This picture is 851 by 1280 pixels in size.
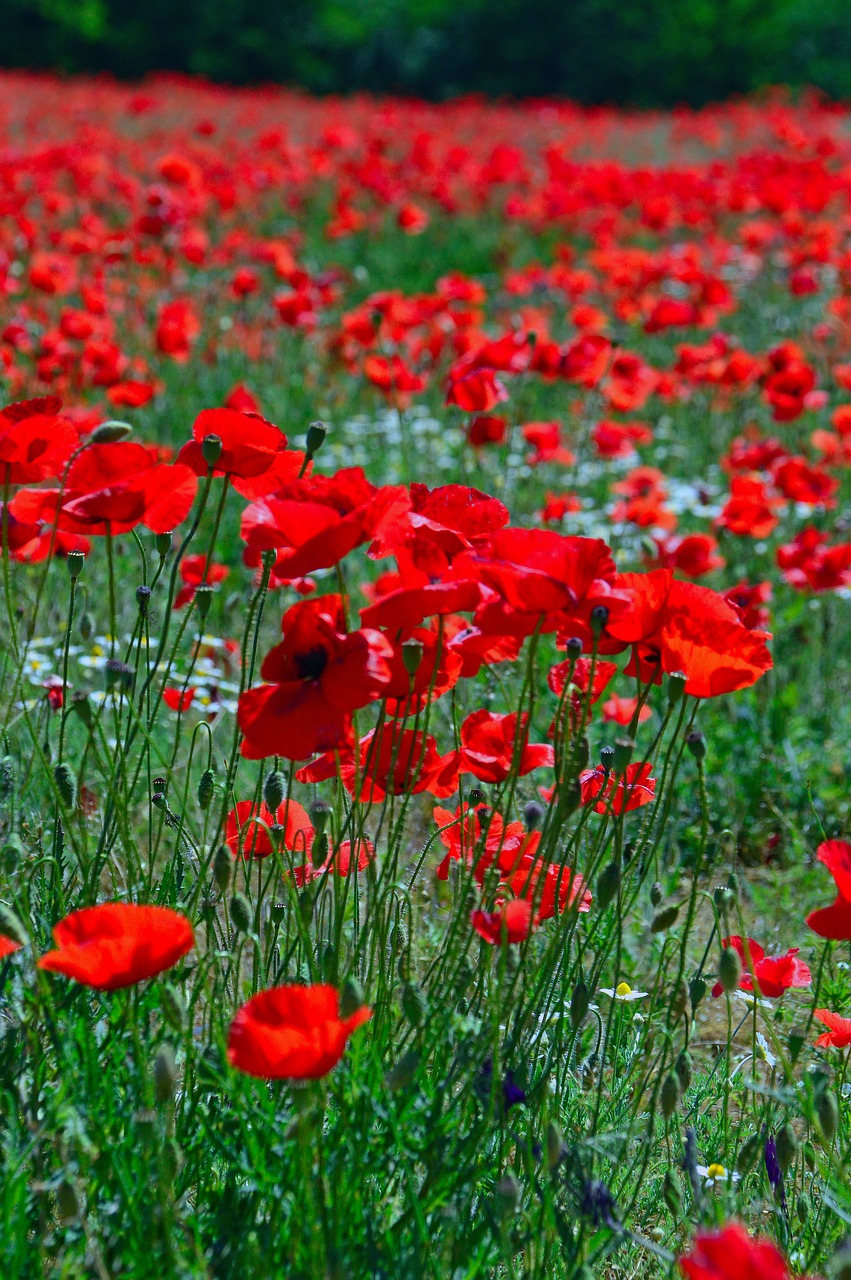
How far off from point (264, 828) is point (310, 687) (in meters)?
0.33

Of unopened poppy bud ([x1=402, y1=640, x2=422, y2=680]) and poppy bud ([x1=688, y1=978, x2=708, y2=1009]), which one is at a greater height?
unopened poppy bud ([x1=402, y1=640, x2=422, y2=680])

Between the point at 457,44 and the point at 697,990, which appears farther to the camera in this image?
the point at 457,44

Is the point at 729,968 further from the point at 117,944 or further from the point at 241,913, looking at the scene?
the point at 117,944

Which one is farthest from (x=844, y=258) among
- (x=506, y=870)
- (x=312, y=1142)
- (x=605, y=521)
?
(x=312, y=1142)

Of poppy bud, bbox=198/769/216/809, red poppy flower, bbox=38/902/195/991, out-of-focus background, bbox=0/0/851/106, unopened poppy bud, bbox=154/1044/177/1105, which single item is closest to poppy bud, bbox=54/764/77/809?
poppy bud, bbox=198/769/216/809

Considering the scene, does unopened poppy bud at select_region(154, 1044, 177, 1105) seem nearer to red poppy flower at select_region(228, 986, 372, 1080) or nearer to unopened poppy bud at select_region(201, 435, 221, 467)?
red poppy flower at select_region(228, 986, 372, 1080)

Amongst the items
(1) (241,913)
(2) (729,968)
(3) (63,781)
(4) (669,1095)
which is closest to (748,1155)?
(4) (669,1095)

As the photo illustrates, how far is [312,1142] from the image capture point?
1.54 meters

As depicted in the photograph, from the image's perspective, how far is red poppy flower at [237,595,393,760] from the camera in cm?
152

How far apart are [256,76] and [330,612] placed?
1060 inches

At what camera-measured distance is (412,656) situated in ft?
5.06

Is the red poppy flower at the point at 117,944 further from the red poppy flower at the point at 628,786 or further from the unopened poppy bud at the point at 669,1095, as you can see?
the red poppy flower at the point at 628,786

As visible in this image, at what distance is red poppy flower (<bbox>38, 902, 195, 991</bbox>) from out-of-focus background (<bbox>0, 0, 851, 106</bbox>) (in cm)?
2492

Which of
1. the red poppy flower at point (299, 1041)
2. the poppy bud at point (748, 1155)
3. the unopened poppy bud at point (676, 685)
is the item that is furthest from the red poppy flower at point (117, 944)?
the poppy bud at point (748, 1155)
